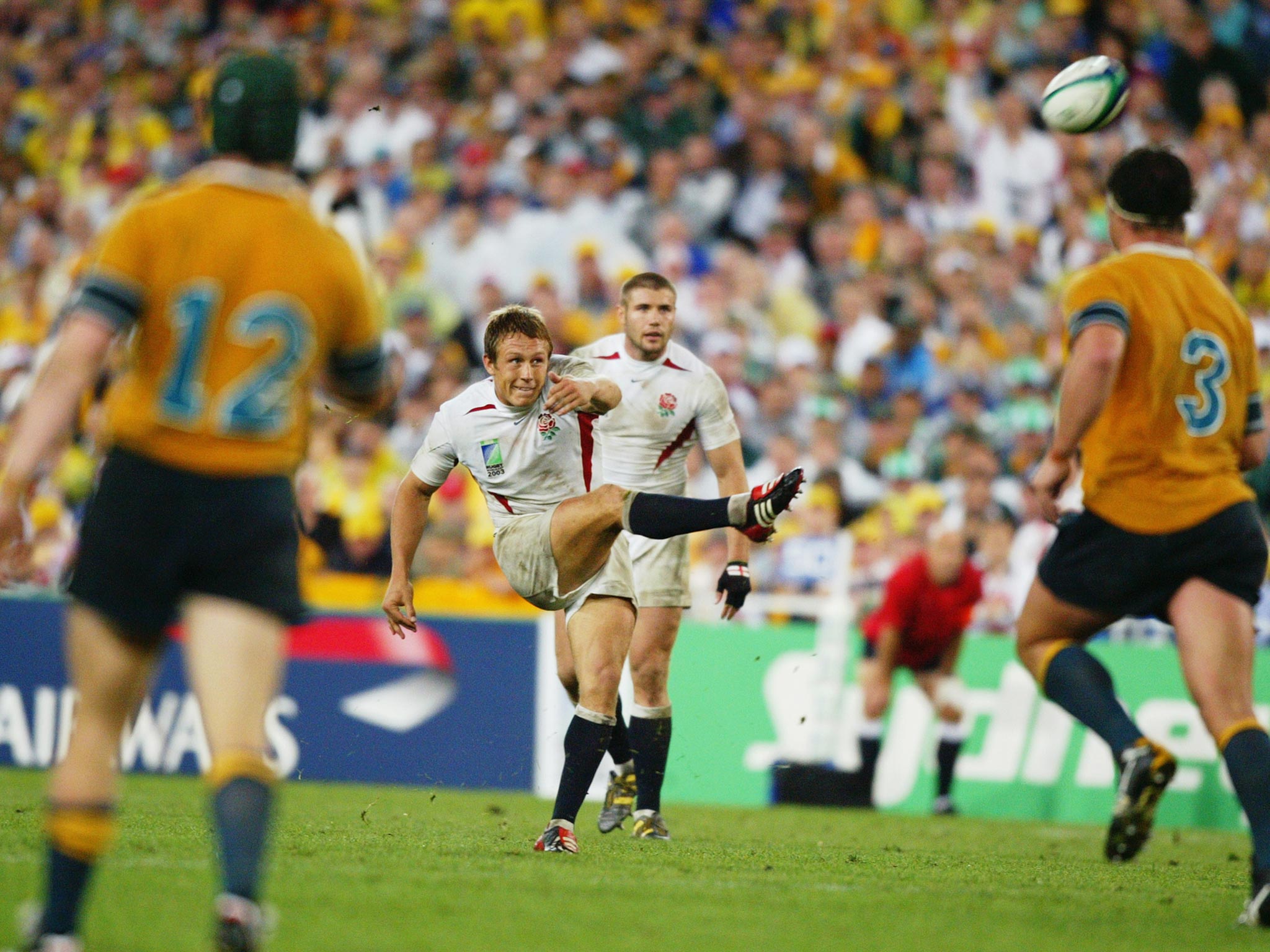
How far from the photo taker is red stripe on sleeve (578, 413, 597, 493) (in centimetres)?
800

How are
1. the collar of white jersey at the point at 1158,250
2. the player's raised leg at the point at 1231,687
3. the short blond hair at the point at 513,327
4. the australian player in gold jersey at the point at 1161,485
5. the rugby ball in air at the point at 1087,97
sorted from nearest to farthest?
1. the player's raised leg at the point at 1231,687
2. the australian player in gold jersey at the point at 1161,485
3. the collar of white jersey at the point at 1158,250
4. the rugby ball in air at the point at 1087,97
5. the short blond hair at the point at 513,327

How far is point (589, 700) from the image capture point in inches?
292

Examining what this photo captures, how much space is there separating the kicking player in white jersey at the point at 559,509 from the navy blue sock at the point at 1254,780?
219 centimetres

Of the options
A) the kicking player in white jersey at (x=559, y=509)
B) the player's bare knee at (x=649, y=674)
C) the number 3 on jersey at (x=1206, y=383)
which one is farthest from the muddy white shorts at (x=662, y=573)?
the number 3 on jersey at (x=1206, y=383)

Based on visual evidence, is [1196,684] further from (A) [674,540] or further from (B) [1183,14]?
(B) [1183,14]

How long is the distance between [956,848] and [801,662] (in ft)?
12.9

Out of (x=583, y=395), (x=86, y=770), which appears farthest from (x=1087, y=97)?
(x=86, y=770)

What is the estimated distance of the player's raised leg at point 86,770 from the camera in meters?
4.13

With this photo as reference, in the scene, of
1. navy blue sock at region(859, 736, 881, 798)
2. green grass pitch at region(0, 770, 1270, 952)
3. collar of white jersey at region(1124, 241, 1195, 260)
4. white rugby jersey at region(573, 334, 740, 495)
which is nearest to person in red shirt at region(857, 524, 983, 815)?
navy blue sock at region(859, 736, 881, 798)

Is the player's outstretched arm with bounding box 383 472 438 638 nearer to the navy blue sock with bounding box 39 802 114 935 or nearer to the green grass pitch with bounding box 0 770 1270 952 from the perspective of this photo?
the green grass pitch with bounding box 0 770 1270 952

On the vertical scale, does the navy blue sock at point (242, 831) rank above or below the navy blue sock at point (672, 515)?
below

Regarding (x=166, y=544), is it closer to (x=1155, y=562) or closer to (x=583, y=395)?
(x=583, y=395)

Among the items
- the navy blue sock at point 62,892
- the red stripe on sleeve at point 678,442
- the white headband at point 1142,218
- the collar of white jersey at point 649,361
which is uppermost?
the white headband at point 1142,218

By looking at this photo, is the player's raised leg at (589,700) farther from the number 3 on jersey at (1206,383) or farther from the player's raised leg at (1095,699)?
the number 3 on jersey at (1206,383)
